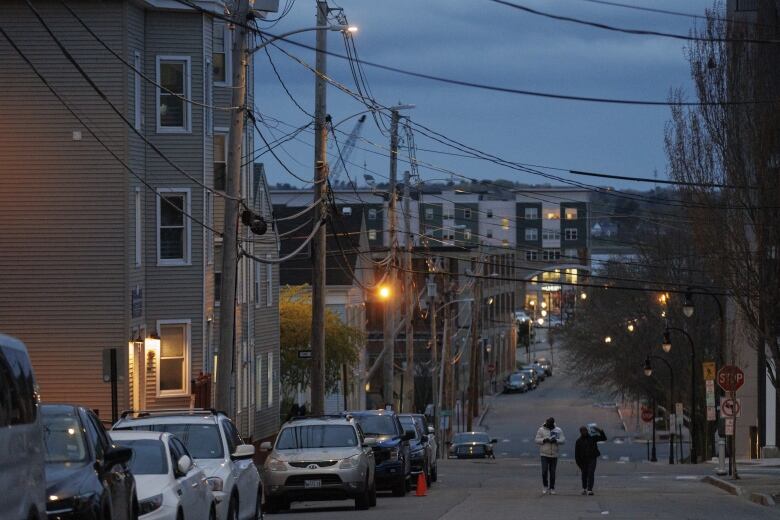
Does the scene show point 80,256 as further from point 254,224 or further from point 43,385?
point 254,224

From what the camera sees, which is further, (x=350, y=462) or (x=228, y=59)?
(x=228, y=59)

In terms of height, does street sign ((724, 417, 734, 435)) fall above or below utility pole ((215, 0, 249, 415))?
below

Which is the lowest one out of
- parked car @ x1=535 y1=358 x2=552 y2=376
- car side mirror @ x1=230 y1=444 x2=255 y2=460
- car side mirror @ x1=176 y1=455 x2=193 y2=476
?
parked car @ x1=535 y1=358 x2=552 y2=376

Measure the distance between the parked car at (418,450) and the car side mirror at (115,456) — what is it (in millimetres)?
19746

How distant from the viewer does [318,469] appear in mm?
24562

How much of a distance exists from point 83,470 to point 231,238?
1341 cm

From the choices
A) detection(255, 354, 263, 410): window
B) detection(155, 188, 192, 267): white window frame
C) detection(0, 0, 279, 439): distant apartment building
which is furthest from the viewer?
detection(255, 354, 263, 410): window

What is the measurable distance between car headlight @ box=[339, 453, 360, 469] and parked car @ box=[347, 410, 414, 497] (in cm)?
380

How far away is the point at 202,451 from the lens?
18.2m

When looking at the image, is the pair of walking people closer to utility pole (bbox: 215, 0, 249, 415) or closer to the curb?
the curb

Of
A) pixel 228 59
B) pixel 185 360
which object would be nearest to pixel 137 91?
pixel 228 59

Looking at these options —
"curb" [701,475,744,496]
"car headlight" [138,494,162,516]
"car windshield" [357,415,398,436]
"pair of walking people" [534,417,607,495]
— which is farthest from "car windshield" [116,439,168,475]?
"curb" [701,475,744,496]

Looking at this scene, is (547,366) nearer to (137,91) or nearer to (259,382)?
(259,382)

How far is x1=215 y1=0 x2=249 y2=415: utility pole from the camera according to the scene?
25344mm
